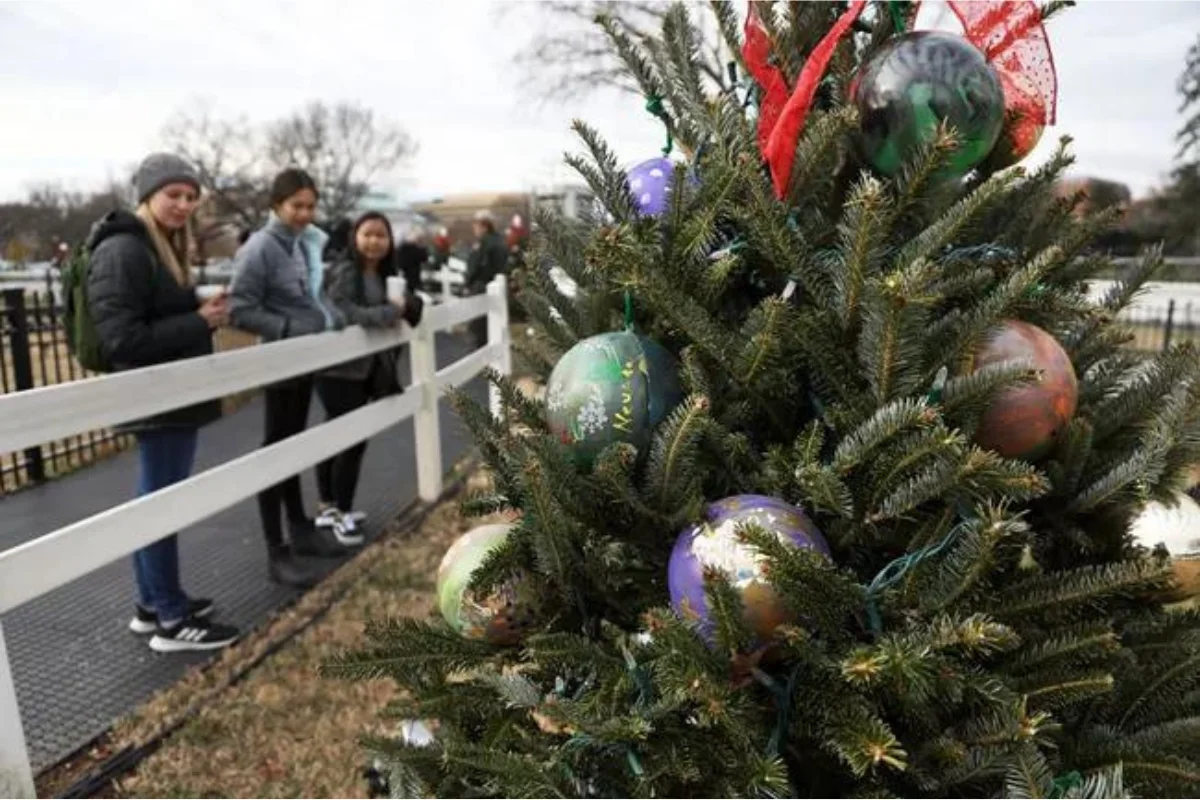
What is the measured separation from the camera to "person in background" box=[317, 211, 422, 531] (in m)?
4.85

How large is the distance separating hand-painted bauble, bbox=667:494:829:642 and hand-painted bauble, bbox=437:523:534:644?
335 mm

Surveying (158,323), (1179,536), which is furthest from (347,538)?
(1179,536)

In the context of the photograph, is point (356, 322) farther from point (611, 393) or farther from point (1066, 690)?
point (1066, 690)

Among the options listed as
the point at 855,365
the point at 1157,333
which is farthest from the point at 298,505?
the point at 1157,333

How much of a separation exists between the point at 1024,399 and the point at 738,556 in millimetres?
496

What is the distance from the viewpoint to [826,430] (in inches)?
56.1

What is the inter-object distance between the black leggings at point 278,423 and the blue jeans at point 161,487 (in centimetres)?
76

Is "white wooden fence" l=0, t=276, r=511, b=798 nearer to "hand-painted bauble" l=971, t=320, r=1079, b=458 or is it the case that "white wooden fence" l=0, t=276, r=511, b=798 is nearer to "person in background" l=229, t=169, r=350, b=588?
"person in background" l=229, t=169, r=350, b=588

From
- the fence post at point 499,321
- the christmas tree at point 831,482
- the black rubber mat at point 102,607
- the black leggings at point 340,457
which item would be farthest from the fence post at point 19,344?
the christmas tree at point 831,482

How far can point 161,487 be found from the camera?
135 inches

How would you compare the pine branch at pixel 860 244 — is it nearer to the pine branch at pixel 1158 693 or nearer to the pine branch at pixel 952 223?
the pine branch at pixel 952 223

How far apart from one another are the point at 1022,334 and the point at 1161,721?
2.20 ft

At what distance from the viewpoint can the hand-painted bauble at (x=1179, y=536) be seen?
62.9 inches

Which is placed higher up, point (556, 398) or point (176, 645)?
point (556, 398)
